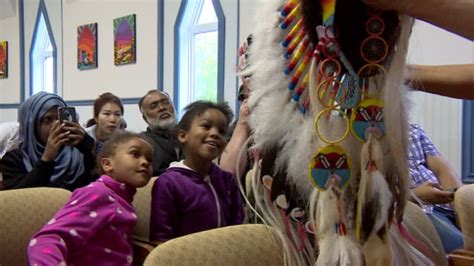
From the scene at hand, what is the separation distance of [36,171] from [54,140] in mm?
136

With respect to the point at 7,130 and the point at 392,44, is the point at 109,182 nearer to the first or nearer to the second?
the point at 392,44

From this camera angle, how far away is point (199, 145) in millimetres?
1543

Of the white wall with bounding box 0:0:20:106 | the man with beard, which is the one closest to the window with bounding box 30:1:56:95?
the white wall with bounding box 0:0:20:106

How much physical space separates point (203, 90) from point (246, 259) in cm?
310

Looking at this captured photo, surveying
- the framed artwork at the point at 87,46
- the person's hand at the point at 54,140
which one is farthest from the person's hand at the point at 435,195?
the framed artwork at the point at 87,46

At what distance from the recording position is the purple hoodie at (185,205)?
1475 millimetres

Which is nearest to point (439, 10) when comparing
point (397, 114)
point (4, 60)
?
point (397, 114)

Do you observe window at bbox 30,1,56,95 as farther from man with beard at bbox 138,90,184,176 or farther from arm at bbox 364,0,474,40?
arm at bbox 364,0,474,40

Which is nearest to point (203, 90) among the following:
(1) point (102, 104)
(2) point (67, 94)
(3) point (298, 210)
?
(1) point (102, 104)

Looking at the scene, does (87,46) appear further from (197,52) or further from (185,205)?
(185,205)

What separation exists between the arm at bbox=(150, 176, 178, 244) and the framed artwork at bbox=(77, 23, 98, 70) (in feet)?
11.9

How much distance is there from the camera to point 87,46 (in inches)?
194

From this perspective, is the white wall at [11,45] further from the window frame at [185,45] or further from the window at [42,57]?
the window frame at [185,45]

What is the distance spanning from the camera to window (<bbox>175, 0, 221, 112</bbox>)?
12.4 ft
